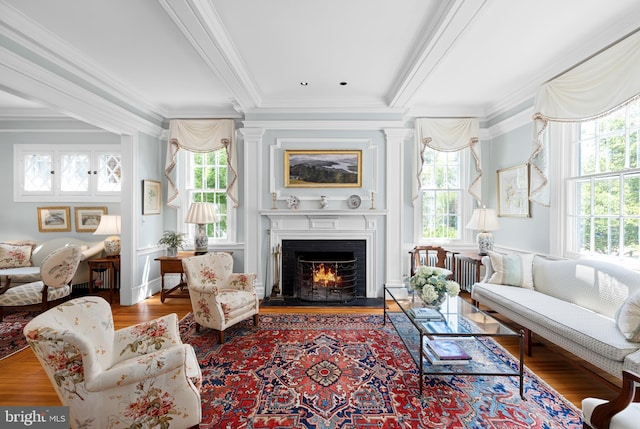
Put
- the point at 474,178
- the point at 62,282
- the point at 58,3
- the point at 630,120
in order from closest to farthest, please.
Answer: the point at 58,3
the point at 630,120
the point at 62,282
the point at 474,178

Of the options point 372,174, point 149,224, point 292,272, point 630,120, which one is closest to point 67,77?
point 149,224

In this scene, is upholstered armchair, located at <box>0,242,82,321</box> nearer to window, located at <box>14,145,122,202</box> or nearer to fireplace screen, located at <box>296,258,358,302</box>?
window, located at <box>14,145,122,202</box>

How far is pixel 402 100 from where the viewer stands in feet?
13.2

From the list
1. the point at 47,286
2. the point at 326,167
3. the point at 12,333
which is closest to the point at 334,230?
the point at 326,167

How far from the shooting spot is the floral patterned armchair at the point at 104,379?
1.43 m

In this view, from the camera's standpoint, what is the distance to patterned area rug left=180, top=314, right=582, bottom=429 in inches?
74.6

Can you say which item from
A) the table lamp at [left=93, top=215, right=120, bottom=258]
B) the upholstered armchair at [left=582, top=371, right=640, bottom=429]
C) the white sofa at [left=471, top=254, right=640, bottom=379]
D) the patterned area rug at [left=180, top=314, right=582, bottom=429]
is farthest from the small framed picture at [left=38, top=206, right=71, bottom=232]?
the upholstered armchair at [left=582, top=371, right=640, bottom=429]

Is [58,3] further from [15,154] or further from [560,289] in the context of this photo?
[560,289]

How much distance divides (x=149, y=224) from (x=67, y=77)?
7.07 feet

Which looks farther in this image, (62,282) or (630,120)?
(62,282)

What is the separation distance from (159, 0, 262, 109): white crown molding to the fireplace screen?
254 cm

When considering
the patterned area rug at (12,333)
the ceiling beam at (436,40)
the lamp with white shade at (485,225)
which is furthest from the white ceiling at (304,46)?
the patterned area rug at (12,333)

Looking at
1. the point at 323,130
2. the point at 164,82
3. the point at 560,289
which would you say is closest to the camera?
the point at 560,289

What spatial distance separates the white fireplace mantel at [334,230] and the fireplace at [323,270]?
3.0 inches
